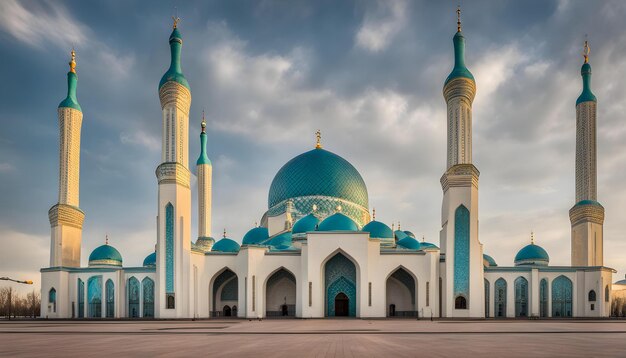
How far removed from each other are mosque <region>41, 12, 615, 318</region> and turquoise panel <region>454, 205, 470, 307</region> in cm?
5

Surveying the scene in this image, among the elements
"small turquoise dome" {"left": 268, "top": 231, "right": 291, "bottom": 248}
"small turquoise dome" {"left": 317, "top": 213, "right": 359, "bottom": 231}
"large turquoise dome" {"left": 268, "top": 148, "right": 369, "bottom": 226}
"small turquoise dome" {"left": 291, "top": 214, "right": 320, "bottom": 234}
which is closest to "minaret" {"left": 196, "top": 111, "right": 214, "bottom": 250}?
"large turquoise dome" {"left": 268, "top": 148, "right": 369, "bottom": 226}

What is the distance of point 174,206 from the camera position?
27.5 meters

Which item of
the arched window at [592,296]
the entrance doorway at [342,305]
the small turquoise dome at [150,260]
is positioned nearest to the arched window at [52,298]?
the small turquoise dome at [150,260]

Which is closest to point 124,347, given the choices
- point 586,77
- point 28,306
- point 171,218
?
point 171,218

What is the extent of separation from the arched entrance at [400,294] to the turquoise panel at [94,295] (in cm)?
1548

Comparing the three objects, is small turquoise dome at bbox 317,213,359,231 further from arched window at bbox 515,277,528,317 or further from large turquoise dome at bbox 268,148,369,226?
arched window at bbox 515,277,528,317

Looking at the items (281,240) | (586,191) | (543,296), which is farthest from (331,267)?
(586,191)

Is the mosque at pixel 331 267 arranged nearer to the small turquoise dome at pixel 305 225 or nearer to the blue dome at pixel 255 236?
the small turquoise dome at pixel 305 225

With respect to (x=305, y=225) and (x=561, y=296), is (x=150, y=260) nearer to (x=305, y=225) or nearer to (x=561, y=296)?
(x=305, y=225)

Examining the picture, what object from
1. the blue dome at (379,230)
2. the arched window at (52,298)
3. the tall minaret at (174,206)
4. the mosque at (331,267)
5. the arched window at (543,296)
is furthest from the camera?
the blue dome at (379,230)

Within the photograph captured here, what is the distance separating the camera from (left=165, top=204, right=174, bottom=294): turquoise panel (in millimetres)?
26984

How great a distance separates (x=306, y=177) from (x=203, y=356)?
28.2 m

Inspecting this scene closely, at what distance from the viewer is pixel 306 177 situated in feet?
120

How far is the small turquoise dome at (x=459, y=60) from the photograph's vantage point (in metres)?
29.8
